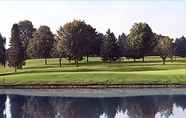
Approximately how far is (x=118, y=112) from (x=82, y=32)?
65.8m

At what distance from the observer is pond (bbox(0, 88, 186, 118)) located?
35.8m

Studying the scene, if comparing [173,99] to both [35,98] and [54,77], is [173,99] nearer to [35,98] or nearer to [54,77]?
[35,98]

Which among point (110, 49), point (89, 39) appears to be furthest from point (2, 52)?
point (110, 49)

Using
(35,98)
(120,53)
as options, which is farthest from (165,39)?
(35,98)

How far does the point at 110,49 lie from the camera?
10162cm

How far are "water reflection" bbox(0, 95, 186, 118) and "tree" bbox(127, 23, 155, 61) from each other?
203 feet

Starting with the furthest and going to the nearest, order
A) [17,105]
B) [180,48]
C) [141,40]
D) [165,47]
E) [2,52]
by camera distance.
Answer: [180,48] < [165,47] < [141,40] < [2,52] < [17,105]

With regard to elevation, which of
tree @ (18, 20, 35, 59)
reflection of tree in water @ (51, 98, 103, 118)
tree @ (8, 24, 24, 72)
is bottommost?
reflection of tree in water @ (51, 98, 103, 118)

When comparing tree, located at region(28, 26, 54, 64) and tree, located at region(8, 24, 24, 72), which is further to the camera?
tree, located at region(28, 26, 54, 64)

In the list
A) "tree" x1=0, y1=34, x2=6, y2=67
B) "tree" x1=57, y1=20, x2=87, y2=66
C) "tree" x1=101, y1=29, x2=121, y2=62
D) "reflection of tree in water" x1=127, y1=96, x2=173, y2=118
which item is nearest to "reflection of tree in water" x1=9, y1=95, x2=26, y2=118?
"reflection of tree in water" x1=127, y1=96, x2=173, y2=118

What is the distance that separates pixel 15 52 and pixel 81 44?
54.8 feet

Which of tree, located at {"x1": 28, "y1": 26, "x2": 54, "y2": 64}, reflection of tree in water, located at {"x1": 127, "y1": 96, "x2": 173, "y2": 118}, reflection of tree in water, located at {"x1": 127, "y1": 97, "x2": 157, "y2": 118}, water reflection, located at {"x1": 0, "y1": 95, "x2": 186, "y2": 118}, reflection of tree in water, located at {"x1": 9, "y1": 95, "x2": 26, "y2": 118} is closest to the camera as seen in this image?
reflection of tree in water, located at {"x1": 127, "y1": 97, "x2": 157, "y2": 118}

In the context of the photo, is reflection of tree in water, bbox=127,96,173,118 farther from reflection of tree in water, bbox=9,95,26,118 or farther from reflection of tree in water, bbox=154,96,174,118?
reflection of tree in water, bbox=9,95,26,118

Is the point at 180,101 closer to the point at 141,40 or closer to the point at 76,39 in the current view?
the point at 76,39
